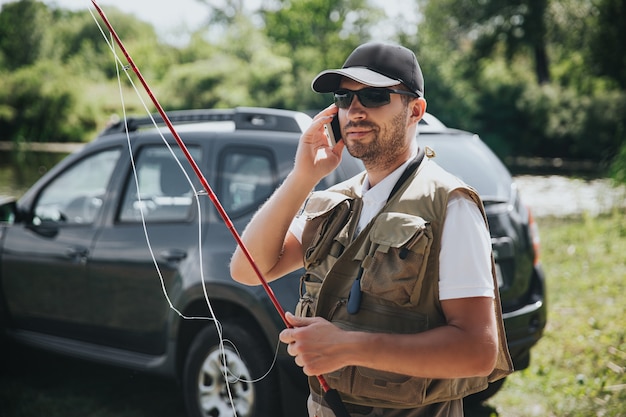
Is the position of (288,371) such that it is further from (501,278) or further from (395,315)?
(395,315)

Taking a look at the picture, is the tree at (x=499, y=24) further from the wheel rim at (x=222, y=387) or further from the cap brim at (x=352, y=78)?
the cap brim at (x=352, y=78)

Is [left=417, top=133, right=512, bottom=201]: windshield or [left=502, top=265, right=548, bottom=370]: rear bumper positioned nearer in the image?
[left=502, top=265, right=548, bottom=370]: rear bumper

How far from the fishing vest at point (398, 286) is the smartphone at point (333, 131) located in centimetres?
35

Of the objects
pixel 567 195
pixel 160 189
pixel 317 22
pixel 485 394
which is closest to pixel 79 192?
pixel 160 189

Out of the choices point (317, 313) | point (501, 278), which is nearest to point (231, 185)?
point (501, 278)

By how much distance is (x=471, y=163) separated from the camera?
4332mm

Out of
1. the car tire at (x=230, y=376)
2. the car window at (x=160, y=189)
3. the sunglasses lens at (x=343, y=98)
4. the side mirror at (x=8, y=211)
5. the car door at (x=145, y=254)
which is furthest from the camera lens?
the side mirror at (x=8, y=211)

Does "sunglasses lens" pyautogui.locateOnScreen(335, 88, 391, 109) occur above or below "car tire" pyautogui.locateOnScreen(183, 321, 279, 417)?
above

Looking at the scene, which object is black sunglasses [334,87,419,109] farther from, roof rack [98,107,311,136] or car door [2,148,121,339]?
car door [2,148,121,339]

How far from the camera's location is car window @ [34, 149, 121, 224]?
4.81m

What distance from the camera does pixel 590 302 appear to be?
22.4 feet

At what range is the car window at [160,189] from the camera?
4.34m

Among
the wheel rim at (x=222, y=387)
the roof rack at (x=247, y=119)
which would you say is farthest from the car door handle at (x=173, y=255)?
the roof rack at (x=247, y=119)

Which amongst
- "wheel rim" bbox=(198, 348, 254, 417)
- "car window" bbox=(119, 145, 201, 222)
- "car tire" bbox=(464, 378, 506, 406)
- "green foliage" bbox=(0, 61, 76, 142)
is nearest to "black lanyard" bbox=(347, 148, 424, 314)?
"wheel rim" bbox=(198, 348, 254, 417)
